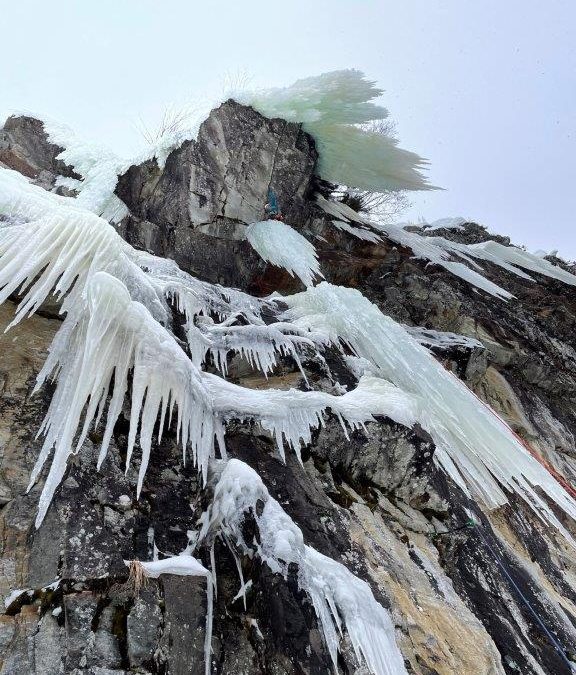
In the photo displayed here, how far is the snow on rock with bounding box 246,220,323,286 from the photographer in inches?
309

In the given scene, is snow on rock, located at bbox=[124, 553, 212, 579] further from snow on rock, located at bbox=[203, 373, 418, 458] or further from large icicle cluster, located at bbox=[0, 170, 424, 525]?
snow on rock, located at bbox=[203, 373, 418, 458]

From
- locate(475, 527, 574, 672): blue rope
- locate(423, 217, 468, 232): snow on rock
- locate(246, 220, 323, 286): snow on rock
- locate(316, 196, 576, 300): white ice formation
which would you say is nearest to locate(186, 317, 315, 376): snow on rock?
locate(475, 527, 574, 672): blue rope

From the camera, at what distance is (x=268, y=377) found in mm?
4340

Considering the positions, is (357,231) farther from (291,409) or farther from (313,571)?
(313,571)

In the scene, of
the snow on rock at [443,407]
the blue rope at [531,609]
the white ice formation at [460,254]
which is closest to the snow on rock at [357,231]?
the white ice formation at [460,254]

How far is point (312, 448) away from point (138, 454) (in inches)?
50.5

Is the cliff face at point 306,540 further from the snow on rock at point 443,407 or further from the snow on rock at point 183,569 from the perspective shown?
the snow on rock at point 443,407

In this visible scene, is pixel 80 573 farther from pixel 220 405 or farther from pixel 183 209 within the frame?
pixel 183 209

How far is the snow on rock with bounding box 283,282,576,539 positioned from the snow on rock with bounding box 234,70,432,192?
4.12m

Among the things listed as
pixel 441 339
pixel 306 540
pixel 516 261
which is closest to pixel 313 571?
pixel 306 540

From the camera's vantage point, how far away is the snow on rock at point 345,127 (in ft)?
26.3

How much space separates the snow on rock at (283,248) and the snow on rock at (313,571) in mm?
5414

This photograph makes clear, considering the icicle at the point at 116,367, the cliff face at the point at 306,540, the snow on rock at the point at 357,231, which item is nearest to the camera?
the cliff face at the point at 306,540

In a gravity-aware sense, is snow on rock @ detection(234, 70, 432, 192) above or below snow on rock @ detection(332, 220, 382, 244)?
above
